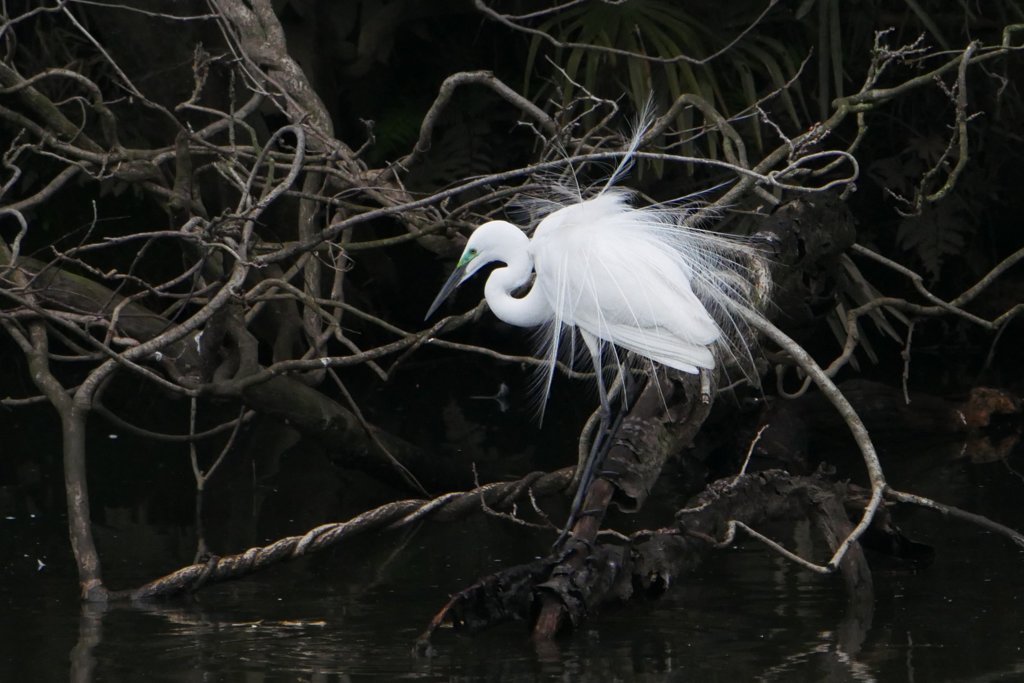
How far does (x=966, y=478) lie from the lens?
184 inches

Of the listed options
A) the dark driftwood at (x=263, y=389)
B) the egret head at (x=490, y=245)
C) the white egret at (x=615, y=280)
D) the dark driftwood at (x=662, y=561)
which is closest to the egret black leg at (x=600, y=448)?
the white egret at (x=615, y=280)

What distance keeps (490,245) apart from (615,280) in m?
0.35

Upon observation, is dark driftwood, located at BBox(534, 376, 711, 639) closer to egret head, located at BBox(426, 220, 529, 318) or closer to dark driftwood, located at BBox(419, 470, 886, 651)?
dark driftwood, located at BBox(419, 470, 886, 651)

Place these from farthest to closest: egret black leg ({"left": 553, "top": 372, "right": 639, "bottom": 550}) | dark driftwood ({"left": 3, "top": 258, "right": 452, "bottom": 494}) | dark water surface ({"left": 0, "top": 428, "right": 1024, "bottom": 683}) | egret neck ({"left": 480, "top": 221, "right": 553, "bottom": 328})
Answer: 1. dark driftwood ({"left": 3, "top": 258, "right": 452, "bottom": 494})
2. egret neck ({"left": 480, "top": 221, "right": 553, "bottom": 328})
3. egret black leg ({"left": 553, "top": 372, "right": 639, "bottom": 550})
4. dark water surface ({"left": 0, "top": 428, "right": 1024, "bottom": 683})

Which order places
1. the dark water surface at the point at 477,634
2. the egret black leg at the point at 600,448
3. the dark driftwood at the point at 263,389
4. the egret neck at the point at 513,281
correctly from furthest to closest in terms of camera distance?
1. the dark driftwood at the point at 263,389
2. the egret neck at the point at 513,281
3. the egret black leg at the point at 600,448
4. the dark water surface at the point at 477,634

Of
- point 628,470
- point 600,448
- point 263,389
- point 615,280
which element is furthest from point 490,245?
point 263,389

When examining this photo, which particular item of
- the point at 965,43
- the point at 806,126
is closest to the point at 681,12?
the point at 806,126

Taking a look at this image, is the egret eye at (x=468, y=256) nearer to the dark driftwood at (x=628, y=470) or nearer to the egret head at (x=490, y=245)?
the egret head at (x=490, y=245)

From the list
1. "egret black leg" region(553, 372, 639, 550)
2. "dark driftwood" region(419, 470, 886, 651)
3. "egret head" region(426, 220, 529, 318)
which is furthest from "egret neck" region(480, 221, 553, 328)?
"dark driftwood" region(419, 470, 886, 651)

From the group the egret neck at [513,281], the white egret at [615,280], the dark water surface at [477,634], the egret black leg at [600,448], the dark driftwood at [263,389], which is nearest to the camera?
the dark water surface at [477,634]

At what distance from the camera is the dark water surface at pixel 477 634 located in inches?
116

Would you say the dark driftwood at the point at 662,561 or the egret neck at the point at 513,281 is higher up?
the egret neck at the point at 513,281

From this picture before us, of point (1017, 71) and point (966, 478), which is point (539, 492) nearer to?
point (966, 478)

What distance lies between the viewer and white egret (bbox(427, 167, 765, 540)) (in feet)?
11.3
